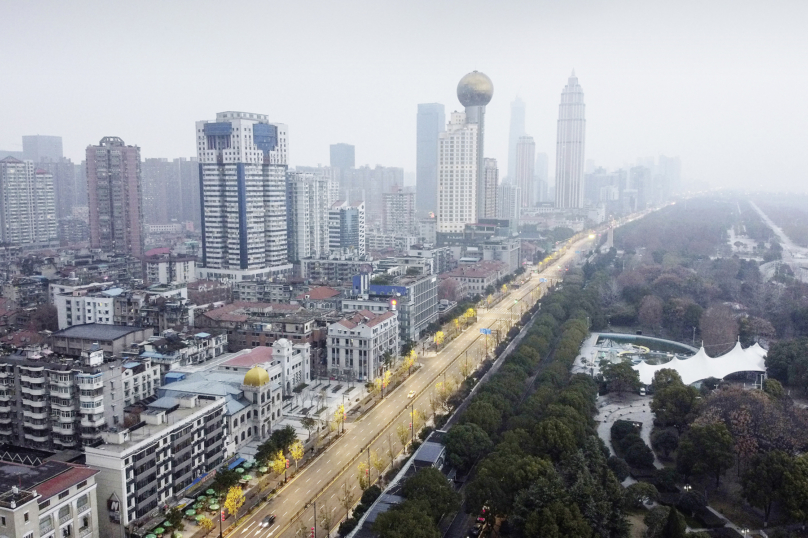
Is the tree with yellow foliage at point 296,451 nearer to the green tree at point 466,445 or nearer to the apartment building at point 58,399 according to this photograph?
the green tree at point 466,445

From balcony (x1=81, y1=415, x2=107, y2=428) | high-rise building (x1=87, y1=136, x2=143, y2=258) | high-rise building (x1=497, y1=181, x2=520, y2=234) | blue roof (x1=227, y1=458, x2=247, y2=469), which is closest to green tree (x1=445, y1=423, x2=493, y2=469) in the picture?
blue roof (x1=227, y1=458, x2=247, y2=469)

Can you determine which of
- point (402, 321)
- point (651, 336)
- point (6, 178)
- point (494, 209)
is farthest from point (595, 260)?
point (6, 178)

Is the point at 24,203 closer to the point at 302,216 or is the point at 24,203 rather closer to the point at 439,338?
the point at 302,216

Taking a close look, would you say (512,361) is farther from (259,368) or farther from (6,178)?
(6,178)

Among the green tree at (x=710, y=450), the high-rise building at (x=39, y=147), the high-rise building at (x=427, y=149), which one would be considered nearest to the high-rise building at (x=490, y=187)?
the high-rise building at (x=427, y=149)

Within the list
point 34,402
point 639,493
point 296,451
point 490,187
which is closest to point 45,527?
point 34,402

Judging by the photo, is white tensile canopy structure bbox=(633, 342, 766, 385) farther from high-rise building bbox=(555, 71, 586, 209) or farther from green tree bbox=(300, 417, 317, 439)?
high-rise building bbox=(555, 71, 586, 209)
